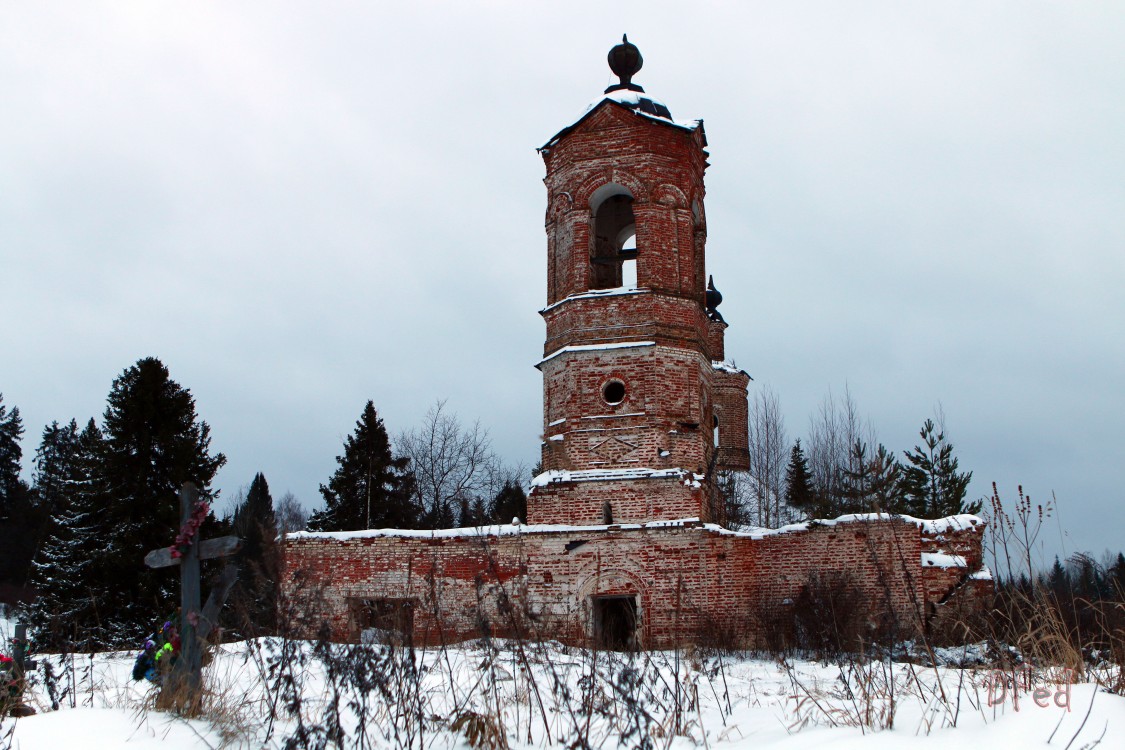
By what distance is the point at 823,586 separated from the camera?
44.3ft

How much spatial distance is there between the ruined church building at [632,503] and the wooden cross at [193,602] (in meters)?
5.92

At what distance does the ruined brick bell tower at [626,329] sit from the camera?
15414 millimetres

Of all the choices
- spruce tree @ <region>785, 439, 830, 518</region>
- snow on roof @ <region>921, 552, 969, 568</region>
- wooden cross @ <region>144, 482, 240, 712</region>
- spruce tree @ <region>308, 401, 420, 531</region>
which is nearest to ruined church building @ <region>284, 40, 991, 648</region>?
snow on roof @ <region>921, 552, 969, 568</region>

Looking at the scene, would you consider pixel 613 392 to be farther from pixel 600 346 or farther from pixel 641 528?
pixel 641 528

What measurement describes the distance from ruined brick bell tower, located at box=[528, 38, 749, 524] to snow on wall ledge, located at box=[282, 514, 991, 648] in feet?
2.00

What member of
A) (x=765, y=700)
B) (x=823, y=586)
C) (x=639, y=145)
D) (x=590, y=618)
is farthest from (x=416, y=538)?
(x=765, y=700)

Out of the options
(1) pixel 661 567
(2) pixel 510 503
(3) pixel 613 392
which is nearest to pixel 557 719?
(1) pixel 661 567

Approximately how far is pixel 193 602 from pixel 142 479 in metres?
16.5

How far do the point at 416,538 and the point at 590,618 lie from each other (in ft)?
10.3

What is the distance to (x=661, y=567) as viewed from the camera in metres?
14.5

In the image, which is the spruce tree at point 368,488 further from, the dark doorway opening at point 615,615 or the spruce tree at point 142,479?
the dark doorway opening at point 615,615

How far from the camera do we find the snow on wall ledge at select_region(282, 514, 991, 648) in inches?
541

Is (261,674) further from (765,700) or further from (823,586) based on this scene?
(823,586)

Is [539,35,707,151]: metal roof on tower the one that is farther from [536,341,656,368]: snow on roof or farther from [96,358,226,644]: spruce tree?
[96,358,226,644]: spruce tree
